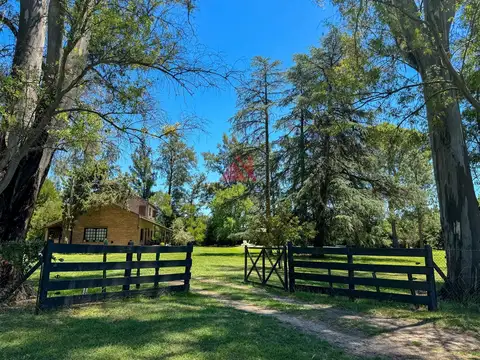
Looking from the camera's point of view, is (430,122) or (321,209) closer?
(430,122)

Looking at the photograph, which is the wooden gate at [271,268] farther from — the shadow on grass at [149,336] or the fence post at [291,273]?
the shadow on grass at [149,336]

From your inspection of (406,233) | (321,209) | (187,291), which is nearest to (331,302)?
(187,291)

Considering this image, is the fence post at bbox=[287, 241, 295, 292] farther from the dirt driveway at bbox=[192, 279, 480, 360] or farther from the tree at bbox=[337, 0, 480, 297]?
the tree at bbox=[337, 0, 480, 297]

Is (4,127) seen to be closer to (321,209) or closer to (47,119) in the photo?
(47,119)

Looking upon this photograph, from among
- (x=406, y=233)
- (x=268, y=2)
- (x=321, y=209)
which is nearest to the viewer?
(x=268, y=2)

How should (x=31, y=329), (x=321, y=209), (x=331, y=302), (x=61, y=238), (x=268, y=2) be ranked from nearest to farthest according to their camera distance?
(x=31, y=329), (x=331, y=302), (x=268, y=2), (x=321, y=209), (x=61, y=238)

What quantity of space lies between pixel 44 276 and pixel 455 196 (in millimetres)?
9888

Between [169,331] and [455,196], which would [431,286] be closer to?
[455,196]

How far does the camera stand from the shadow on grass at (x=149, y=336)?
13.7ft

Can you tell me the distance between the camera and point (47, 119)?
6.42 m

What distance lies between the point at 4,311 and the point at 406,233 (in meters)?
51.1

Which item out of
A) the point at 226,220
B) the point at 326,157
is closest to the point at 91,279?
the point at 326,157

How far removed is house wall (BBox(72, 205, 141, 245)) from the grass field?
1077 inches

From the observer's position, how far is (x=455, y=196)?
30.0 feet
